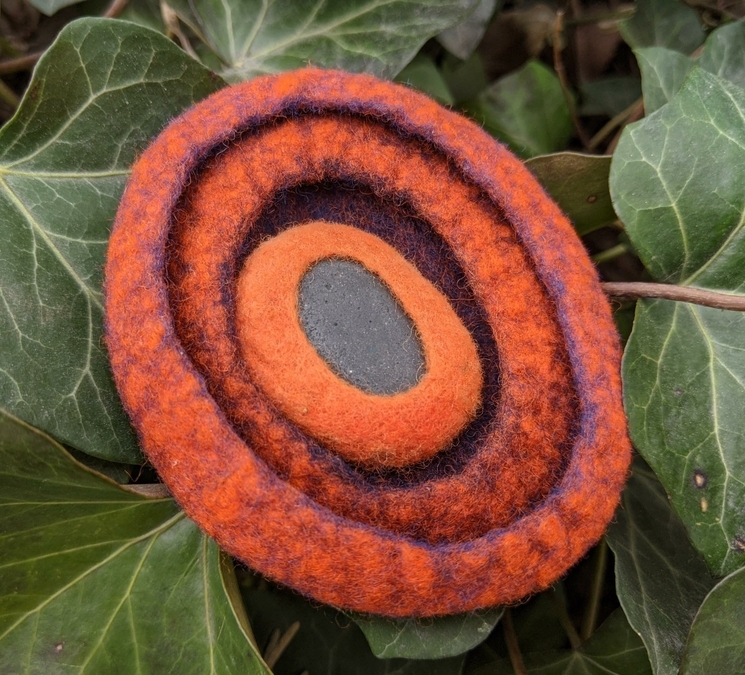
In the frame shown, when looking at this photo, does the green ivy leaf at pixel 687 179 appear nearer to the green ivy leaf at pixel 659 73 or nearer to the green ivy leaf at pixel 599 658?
the green ivy leaf at pixel 659 73

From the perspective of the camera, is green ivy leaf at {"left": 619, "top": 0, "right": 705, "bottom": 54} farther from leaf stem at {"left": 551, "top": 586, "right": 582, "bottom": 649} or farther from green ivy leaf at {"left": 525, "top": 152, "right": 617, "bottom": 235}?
leaf stem at {"left": 551, "top": 586, "right": 582, "bottom": 649}

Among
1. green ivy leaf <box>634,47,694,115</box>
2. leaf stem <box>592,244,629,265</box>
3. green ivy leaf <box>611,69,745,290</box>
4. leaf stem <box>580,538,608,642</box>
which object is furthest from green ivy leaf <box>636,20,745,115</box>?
leaf stem <box>580,538,608,642</box>

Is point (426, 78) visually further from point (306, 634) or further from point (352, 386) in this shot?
point (306, 634)

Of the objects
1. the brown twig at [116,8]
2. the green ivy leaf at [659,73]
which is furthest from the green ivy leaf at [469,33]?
the brown twig at [116,8]

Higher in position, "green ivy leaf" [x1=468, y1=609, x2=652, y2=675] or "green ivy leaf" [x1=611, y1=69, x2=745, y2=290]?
"green ivy leaf" [x1=611, y1=69, x2=745, y2=290]

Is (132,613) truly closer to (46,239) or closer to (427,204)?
(46,239)
